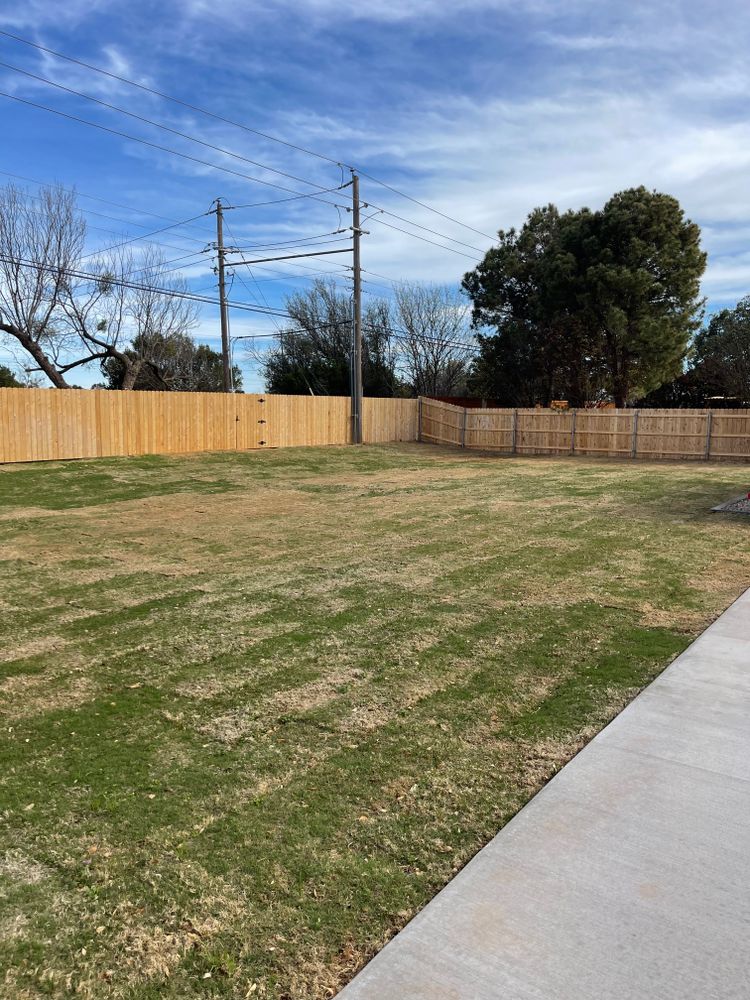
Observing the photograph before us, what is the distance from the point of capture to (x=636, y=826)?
90.6 inches

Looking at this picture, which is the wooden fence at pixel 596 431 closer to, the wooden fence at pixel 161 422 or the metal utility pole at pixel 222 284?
the wooden fence at pixel 161 422

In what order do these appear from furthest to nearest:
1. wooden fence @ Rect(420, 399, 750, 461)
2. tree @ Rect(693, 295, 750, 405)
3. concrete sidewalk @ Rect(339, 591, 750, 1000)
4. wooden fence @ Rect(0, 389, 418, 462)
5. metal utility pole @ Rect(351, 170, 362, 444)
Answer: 1. tree @ Rect(693, 295, 750, 405)
2. metal utility pole @ Rect(351, 170, 362, 444)
3. wooden fence @ Rect(420, 399, 750, 461)
4. wooden fence @ Rect(0, 389, 418, 462)
5. concrete sidewalk @ Rect(339, 591, 750, 1000)

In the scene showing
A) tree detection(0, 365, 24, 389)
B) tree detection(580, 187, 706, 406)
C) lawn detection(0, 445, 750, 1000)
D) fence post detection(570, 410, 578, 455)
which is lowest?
lawn detection(0, 445, 750, 1000)

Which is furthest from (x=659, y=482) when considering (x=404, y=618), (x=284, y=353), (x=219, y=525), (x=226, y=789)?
(x=284, y=353)

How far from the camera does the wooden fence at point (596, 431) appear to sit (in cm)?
2098

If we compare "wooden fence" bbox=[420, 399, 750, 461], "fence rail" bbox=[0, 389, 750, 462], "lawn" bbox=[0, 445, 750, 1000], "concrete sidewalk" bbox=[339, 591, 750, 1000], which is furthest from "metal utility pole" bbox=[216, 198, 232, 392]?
"concrete sidewalk" bbox=[339, 591, 750, 1000]

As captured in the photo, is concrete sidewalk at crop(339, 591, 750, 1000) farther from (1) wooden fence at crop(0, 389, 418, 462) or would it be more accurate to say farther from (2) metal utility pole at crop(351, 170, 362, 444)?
(2) metal utility pole at crop(351, 170, 362, 444)

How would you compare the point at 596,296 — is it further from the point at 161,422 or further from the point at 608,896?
the point at 608,896

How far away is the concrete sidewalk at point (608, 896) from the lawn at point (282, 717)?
128 mm

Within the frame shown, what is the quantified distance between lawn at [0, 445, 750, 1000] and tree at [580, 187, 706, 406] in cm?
2048

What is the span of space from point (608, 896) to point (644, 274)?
1083 inches

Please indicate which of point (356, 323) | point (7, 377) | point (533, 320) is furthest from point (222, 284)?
point (7, 377)

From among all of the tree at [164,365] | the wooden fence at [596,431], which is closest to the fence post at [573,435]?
the wooden fence at [596,431]

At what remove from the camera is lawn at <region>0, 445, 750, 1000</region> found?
1908mm
